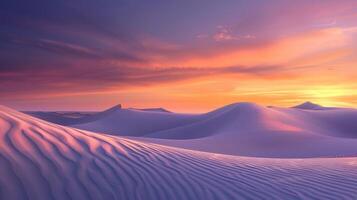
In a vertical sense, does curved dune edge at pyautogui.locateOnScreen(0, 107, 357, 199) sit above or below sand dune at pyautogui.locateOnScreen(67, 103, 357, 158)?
above

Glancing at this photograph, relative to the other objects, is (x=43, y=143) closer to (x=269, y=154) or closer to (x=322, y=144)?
(x=269, y=154)

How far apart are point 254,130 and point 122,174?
20727 mm

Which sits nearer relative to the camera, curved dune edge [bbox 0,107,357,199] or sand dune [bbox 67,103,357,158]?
curved dune edge [bbox 0,107,357,199]

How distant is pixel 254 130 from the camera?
981 inches

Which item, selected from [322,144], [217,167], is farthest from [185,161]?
[322,144]

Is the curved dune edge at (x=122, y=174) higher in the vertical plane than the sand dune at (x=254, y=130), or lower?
higher

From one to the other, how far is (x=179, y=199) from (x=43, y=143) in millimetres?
2260

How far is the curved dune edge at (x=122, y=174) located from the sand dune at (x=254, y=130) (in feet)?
34.5

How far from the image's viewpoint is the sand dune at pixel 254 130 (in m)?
18.5

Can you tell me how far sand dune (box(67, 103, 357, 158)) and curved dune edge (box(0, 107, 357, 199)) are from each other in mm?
10522

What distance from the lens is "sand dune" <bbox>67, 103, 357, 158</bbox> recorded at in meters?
18.5

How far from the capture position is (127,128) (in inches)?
1686

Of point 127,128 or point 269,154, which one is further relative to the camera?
point 127,128

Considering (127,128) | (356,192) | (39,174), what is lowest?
(127,128)
